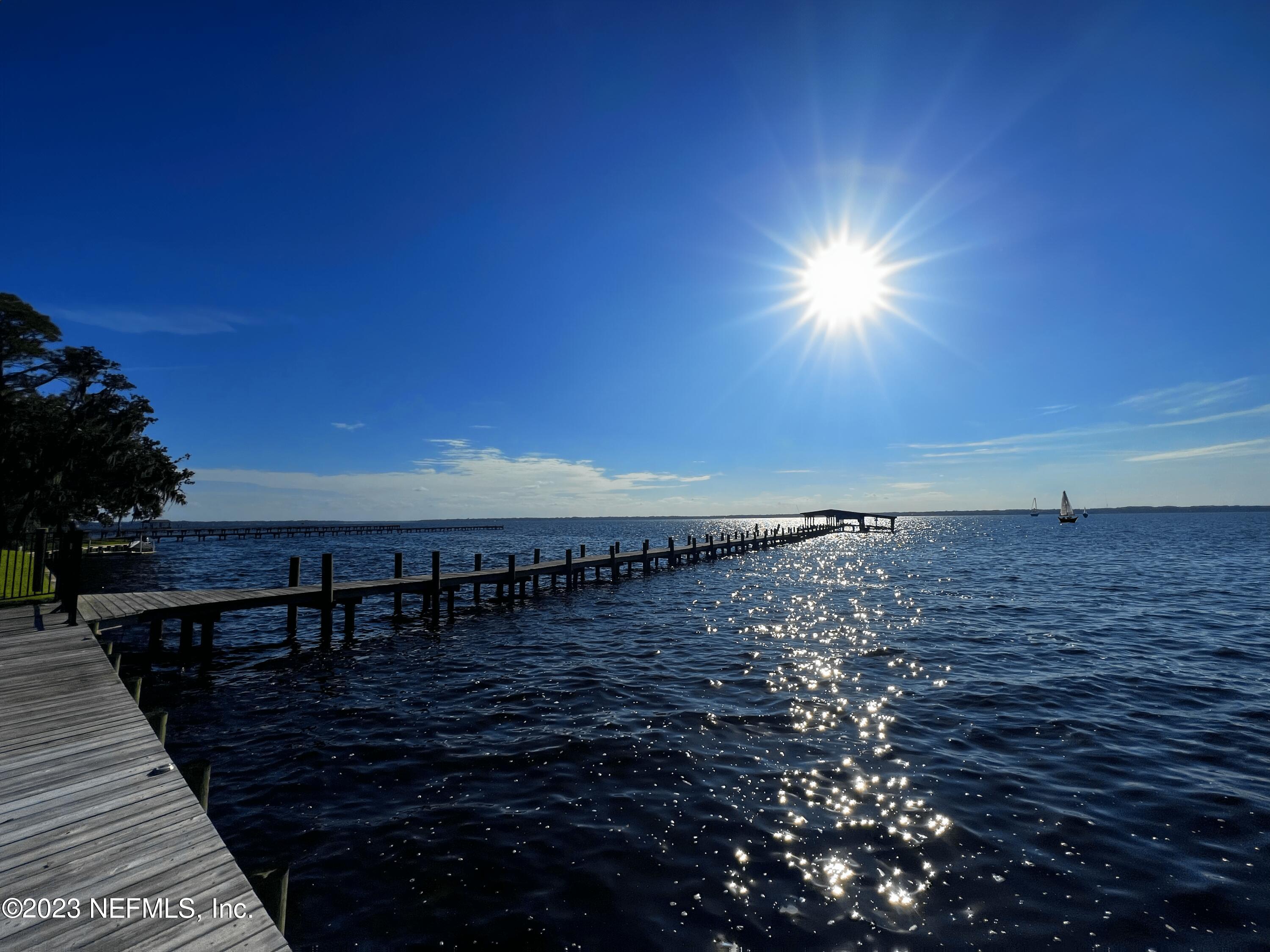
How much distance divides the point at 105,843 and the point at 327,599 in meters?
14.2

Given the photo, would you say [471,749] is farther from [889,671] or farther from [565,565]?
[565,565]

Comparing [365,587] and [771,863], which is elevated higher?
[365,587]

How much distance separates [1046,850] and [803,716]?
14.9ft

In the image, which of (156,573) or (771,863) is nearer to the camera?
(771,863)

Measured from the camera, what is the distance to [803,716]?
34.5 feet

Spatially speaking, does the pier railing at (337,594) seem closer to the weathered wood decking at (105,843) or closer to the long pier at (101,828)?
the long pier at (101,828)

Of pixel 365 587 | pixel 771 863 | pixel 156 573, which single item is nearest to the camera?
pixel 771 863

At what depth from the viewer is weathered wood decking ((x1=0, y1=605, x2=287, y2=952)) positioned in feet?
11.3

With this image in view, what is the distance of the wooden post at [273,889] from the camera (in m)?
3.96

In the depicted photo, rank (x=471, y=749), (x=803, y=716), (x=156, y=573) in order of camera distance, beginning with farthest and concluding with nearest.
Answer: (x=156, y=573)
(x=803, y=716)
(x=471, y=749)

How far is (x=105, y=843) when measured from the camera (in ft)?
14.3

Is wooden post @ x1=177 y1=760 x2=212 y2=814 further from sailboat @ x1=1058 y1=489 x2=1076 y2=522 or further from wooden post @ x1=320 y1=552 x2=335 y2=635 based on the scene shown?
sailboat @ x1=1058 y1=489 x2=1076 y2=522

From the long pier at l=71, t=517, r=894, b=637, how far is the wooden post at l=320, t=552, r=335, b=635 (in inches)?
1.1

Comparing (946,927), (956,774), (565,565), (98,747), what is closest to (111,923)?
(98,747)
